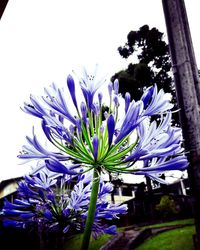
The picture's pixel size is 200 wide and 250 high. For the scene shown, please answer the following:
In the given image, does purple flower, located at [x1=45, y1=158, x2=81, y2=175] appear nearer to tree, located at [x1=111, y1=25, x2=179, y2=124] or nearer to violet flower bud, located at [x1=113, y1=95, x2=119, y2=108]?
violet flower bud, located at [x1=113, y1=95, x2=119, y2=108]

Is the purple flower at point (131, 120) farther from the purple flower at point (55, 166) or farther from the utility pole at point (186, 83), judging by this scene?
the utility pole at point (186, 83)

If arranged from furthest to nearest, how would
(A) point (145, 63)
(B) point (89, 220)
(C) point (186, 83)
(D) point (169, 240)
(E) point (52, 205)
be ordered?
(A) point (145, 63) → (D) point (169, 240) → (C) point (186, 83) → (E) point (52, 205) → (B) point (89, 220)

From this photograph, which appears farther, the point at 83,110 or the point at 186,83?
the point at 186,83

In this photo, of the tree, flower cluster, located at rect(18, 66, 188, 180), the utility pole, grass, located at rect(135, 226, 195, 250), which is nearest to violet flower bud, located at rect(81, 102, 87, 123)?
flower cluster, located at rect(18, 66, 188, 180)

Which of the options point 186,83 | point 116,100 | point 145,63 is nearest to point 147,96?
point 116,100

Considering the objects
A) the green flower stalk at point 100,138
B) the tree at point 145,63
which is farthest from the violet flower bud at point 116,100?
the tree at point 145,63

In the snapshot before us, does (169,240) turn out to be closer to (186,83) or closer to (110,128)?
(186,83)
